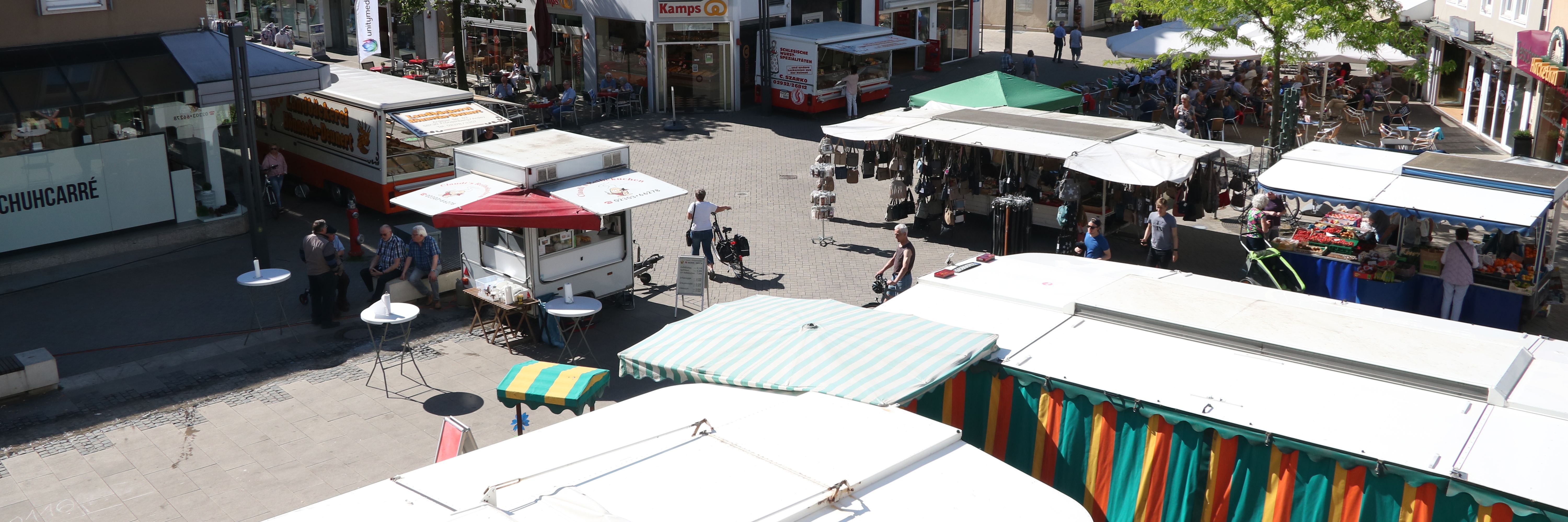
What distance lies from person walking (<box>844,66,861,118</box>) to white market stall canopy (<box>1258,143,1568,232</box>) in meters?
13.0

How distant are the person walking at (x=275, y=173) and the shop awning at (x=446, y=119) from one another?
2503 millimetres

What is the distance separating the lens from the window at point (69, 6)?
16.3 m

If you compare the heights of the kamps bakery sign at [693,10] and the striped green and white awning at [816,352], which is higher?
the kamps bakery sign at [693,10]

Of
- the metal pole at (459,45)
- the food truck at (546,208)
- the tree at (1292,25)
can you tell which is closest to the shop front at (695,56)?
the metal pole at (459,45)

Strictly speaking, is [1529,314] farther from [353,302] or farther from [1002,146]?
[353,302]

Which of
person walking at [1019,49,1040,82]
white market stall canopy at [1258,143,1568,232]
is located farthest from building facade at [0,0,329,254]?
person walking at [1019,49,1040,82]

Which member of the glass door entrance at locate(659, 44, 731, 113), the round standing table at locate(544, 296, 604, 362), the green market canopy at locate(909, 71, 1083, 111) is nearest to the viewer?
the round standing table at locate(544, 296, 604, 362)

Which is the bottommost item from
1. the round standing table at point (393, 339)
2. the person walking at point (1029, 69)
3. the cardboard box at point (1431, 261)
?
the round standing table at point (393, 339)

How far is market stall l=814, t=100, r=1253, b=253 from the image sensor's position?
16031 mm

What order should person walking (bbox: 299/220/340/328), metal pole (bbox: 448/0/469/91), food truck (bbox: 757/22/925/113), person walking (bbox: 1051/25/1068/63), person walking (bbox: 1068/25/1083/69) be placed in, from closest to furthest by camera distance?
person walking (bbox: 299/220/340/328)
metal pole (bbox: 448/0/469/91)
food truck (bbox: 757/22/925/113)
person walking (bbox: 1068/25/1083/69)
person walking (bbox: 1051/25/1068/63)

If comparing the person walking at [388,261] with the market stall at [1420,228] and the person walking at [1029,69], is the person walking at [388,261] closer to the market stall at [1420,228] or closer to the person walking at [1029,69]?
the market stall at [1420,228]

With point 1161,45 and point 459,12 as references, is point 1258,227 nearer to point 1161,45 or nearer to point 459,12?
point 1161,45

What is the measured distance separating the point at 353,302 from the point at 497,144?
9.46ft

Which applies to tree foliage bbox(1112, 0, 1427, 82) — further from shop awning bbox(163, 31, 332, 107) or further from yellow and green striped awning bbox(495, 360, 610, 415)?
yellow and green striped awning bbox(495, 360, 610, 415)
